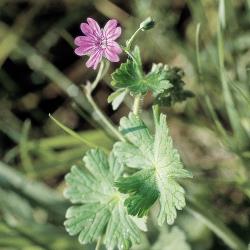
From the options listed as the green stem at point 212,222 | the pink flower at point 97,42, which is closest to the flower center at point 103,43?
the pink flower at point 97,42

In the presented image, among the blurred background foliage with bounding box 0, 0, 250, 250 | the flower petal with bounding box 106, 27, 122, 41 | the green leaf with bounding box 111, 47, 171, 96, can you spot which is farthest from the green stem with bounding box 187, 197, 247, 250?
the flower petal with bounding box 106, 27, 122, 41

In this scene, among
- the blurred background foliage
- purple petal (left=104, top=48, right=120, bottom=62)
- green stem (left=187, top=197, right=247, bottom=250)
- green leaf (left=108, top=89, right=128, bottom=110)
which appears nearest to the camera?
purple petal (left=104, top=48, right=120, bottom=62)

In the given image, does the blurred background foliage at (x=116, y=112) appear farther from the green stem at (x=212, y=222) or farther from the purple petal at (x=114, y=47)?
the purple petal at (x=114, y=47)

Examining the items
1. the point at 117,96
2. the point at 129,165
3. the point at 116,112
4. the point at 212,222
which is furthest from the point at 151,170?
the point at 116,112

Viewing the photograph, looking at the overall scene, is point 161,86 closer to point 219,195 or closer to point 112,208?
point 112,208

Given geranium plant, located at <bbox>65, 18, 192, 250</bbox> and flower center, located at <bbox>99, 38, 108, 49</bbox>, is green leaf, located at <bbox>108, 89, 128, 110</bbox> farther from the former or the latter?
flower center, located at <bbox>99, 38, 108, 49</bbox>

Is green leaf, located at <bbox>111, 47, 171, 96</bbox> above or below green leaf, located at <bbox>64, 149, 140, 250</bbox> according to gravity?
above

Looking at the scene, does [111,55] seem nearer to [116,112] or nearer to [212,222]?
[212,222]

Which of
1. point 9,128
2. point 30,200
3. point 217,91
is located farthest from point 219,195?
point 9,128
